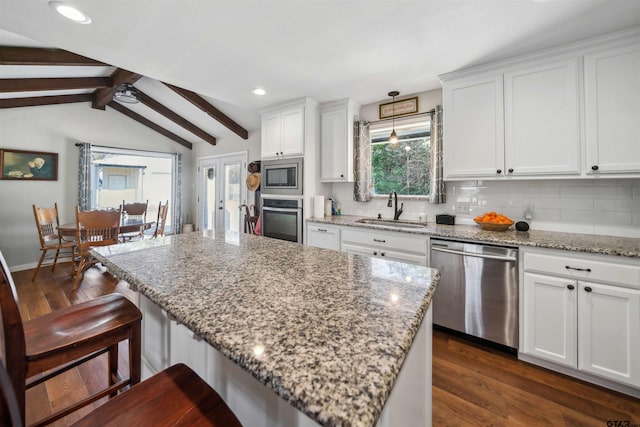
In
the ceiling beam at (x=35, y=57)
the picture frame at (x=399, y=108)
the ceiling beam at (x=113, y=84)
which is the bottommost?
the picture frame at (x=399, y=108)

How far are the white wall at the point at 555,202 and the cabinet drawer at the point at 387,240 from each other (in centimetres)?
71

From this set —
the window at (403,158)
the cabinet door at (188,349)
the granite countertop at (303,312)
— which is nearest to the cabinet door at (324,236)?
the window at (403,158)

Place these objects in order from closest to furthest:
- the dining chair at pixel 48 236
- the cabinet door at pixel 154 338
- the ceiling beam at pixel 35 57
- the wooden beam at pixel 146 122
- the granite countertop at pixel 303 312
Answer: the granite countertop at pixel 303 312, the cabinet door at pixel 154 338, the ceiling beam at pixel 35 57, the dining chair at pixel 48 236, the wooden beam at pixel 146 122

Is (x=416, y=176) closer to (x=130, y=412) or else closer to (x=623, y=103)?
(x=623, y=103)

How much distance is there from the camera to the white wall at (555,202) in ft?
6.61

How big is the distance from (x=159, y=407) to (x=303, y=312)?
46 cm

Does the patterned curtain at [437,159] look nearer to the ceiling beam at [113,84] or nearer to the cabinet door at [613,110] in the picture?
the cabinet door at [613,110]

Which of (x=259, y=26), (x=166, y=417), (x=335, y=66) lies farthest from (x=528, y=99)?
(x=166, y=417)

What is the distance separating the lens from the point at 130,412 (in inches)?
26.4

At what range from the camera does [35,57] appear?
9.23ft

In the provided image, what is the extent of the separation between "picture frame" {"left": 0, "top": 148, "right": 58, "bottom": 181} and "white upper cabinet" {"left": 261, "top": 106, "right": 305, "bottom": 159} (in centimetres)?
395

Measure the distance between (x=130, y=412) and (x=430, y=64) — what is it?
2905mm

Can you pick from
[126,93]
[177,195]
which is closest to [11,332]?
[126,93]

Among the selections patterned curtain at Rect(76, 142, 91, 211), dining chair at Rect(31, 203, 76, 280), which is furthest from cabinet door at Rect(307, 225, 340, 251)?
patterned curtain at Rect(76, 142, 91, 211)
